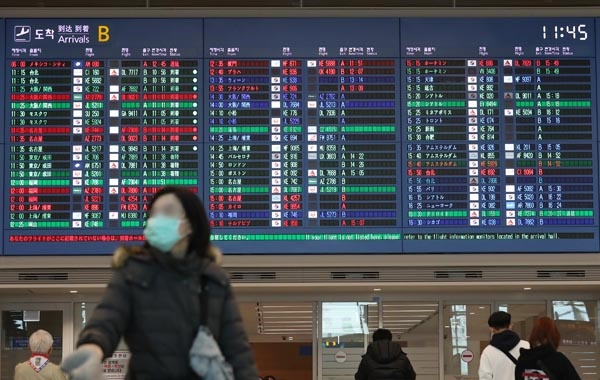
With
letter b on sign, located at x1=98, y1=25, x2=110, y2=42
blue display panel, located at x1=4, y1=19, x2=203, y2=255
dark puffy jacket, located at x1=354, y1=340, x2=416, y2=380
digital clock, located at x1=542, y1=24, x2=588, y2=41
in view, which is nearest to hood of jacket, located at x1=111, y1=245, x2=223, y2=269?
dark puffy jacket, located at x1=354, y1=340, x2=416, y2=380

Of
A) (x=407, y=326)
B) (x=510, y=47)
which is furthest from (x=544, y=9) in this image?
(x=407, y=326)

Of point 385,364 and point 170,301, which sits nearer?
point 170,301

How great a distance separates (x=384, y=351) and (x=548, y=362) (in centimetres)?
241

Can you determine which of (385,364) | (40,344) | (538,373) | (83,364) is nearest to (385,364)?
(385,364)

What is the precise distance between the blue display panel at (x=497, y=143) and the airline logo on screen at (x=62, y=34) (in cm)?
299

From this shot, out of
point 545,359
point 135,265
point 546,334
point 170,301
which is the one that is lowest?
point 545,359

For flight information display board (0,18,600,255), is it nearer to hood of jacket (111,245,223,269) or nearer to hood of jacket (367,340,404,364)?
hood of jacket (367,340,404,364)

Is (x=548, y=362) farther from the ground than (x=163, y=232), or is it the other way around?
(x=163, y=232)

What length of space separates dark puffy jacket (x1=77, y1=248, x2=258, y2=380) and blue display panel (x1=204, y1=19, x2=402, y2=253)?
7.01 metres

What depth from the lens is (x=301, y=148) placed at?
1041 cm

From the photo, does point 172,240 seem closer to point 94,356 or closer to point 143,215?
point 94,356

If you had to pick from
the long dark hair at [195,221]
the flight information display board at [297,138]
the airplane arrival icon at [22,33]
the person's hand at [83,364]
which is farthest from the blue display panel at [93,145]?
the person's hand at [83,364]

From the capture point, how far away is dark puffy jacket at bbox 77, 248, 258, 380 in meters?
3.11

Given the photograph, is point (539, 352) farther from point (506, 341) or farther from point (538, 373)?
point (506, 341)
